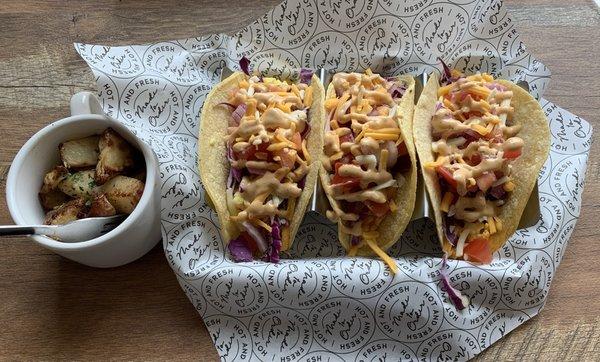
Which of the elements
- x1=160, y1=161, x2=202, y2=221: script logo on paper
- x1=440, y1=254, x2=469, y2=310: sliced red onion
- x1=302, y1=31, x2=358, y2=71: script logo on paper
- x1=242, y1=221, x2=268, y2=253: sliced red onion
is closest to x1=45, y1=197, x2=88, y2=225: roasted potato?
x1=160, y1=161, x2=202, y2=221: script logo on paper

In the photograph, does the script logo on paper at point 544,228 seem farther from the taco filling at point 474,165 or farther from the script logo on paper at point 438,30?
the script logo on paper at point 438,30

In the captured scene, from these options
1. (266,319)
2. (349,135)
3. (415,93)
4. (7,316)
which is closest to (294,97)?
(349,135)

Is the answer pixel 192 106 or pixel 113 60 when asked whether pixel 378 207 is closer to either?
pixel 192 106

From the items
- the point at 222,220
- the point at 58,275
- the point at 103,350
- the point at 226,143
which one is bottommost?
the point at 103,350

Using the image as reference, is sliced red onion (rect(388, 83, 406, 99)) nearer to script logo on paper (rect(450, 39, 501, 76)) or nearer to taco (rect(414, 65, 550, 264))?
taco (rect(414, 65, 550, 264))

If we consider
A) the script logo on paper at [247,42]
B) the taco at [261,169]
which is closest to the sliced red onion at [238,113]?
the taco at [261,169]

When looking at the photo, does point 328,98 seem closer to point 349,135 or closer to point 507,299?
point 349,135

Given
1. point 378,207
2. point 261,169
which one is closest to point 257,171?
point 261,169

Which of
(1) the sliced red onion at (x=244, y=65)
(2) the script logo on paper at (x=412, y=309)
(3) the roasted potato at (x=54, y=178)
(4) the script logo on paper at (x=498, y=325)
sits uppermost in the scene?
(1) the sliced red onion at (x=244, y=65)
